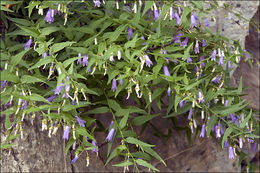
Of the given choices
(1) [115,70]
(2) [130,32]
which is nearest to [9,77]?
(1) [115,70]

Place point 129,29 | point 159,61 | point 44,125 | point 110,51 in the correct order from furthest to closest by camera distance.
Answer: point 129,29
point 159,61
point 110,51
point 44,125

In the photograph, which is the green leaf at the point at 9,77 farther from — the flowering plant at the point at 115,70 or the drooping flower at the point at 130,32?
the drooping flower at the point at 130,32

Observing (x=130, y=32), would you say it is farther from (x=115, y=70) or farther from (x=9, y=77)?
(x=9, y=77)

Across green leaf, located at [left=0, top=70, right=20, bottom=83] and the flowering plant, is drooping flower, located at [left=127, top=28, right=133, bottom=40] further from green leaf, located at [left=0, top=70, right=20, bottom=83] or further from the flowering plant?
green leaf, located at [left=0, top=70, right=20, bottom=83]

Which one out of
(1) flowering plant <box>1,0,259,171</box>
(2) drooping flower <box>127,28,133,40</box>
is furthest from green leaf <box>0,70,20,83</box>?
(2) drooping flower <box>127,28,133,40</box>

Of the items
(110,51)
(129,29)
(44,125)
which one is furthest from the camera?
(129,29)

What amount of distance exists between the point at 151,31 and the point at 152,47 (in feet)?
0.42

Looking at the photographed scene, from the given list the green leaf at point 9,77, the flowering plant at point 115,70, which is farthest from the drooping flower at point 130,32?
the green leaf at point 9,77

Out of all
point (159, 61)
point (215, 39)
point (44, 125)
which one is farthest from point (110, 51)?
point (215, 39)

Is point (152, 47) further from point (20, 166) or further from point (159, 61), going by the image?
point (20, 166)

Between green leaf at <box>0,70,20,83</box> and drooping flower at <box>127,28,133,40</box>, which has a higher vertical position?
drooping flower at <box>127,28,133,40</box>

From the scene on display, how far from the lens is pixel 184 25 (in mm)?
2744

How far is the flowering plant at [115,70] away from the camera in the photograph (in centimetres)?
225

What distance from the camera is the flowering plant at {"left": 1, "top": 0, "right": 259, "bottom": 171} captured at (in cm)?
225
